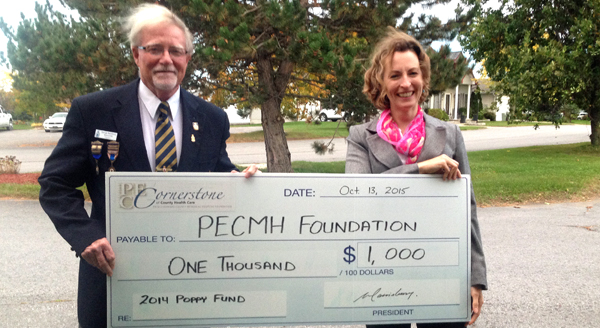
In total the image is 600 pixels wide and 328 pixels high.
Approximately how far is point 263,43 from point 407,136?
6.07m

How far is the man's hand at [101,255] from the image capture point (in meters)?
1.95

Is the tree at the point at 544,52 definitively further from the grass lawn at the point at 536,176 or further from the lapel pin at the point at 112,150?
the lapel pin at the point at 112,150

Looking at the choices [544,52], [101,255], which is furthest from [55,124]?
[101,255]

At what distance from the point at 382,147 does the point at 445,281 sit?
Result: 70 cm

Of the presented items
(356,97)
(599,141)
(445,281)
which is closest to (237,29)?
(356,97)

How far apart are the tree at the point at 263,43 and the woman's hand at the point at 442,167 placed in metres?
5.18

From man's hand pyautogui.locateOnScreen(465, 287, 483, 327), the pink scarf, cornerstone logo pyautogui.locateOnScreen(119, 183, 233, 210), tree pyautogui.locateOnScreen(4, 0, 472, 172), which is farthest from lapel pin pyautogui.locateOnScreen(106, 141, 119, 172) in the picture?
tree pyautogui.locateOnScreen(4, 0, 472, 172)

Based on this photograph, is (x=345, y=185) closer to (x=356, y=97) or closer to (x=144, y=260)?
(x=144, y=260)

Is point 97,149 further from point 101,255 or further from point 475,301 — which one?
point 475,301

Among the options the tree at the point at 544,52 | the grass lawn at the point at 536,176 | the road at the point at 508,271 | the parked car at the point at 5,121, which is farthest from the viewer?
the parked car at the point at 5,121

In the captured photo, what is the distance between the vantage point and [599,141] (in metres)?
16.8

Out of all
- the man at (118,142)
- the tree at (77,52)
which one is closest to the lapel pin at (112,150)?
the man at (118,142)

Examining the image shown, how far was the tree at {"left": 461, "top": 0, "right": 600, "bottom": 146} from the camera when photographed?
13.9 metres

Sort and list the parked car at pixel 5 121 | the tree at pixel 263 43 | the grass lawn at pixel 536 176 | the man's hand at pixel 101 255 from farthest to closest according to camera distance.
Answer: the parked car at pixel 5 121
the grass lawn at pixel 536 176
the tree at pixel 263 43
the man's hand at pixel 101 255
